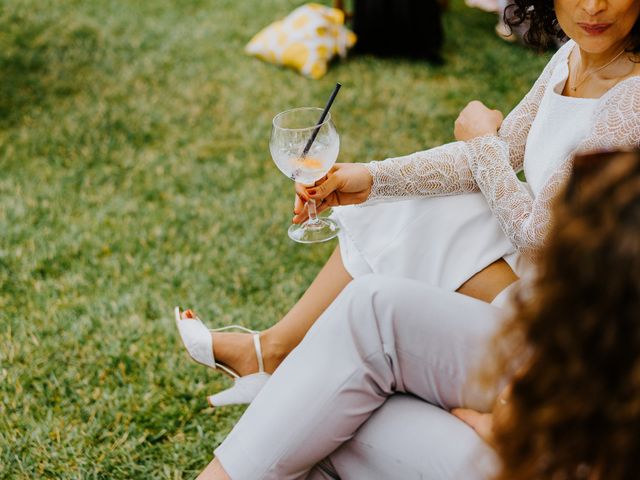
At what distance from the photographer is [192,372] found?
7.34 ft

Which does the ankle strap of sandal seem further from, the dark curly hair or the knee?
the dark curly hair

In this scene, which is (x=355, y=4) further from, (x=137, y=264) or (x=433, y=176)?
(x=433, y=176)

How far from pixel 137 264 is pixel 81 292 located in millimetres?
234

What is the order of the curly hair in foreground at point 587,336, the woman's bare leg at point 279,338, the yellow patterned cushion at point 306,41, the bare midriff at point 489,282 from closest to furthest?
the curly hair in foreground at point 587,336 < the bare midriff at point 489,282 < the woman's bare leg at point 279,338 < the yellow patterned cushion at point 306,41

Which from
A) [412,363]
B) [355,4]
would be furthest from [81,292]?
[355,4]

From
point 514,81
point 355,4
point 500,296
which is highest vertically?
point 500,296

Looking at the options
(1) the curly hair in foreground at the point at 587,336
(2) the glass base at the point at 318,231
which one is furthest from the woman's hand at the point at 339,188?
(1) the curly hair in foreground at the point at 587,336

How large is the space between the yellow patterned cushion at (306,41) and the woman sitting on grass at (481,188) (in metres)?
2.25

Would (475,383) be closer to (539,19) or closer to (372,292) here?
(372,292)

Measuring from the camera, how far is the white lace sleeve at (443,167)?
1.84 m

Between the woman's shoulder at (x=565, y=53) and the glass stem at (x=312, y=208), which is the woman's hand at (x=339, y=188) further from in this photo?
the woman's shoulder at (x=565, y=53)

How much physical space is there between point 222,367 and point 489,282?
765 mm

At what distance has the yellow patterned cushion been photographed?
13.7 feet

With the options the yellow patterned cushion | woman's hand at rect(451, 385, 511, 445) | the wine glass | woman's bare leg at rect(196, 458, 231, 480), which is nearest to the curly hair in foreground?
woman's hand at rect(451, 385, 511, 445)
